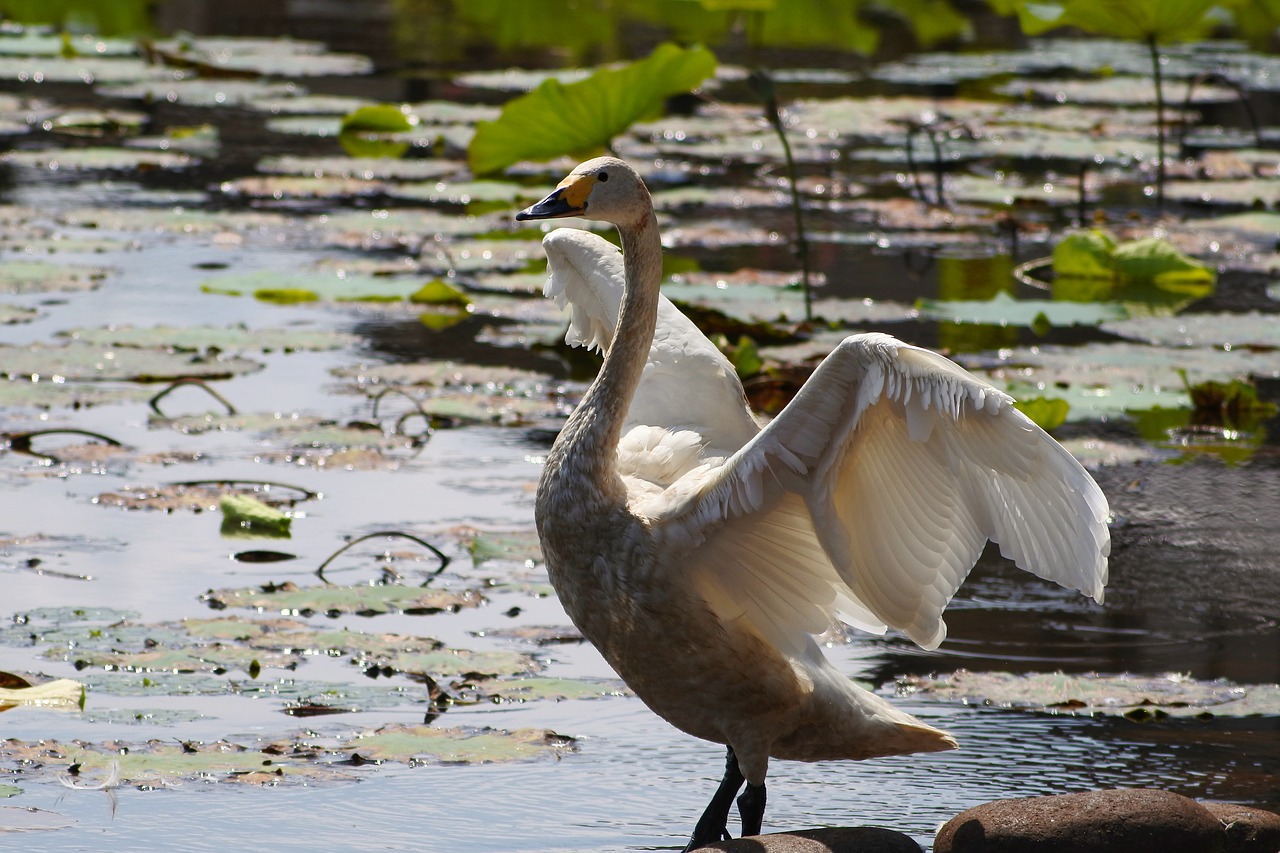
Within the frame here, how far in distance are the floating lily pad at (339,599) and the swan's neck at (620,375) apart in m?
0.96

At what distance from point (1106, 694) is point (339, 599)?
176 cm

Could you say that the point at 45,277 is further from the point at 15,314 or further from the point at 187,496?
the point at 187,496

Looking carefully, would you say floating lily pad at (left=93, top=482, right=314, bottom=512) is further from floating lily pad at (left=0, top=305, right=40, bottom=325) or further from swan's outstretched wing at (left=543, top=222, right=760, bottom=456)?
floating lily pad at (left=0, top=305, right=40, bottom=325)

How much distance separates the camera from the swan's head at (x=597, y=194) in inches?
144

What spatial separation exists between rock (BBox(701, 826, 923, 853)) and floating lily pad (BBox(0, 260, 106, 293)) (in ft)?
16.2

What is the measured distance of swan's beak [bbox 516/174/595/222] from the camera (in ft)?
12.0

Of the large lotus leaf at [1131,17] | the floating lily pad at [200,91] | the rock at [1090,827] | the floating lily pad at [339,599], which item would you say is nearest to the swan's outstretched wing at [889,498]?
the rock at [1090,827]

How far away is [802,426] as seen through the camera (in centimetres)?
324

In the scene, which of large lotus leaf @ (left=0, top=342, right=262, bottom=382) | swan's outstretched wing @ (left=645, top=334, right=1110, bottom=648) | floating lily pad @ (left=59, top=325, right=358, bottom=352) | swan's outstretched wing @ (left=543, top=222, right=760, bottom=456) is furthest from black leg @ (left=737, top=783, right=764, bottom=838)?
floating lily pad @ (left=59, top=325, right=358, bottom=352)

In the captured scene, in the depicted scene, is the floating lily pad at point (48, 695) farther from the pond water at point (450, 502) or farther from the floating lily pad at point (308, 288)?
the floating lily pad at point (308, 288)

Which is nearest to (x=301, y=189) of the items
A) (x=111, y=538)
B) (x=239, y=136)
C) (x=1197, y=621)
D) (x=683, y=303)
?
(x=239, y=136)

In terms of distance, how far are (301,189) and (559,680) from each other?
6.34 metres

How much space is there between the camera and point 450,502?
17.8 ft

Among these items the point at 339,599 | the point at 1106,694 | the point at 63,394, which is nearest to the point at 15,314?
the point at 63,394
